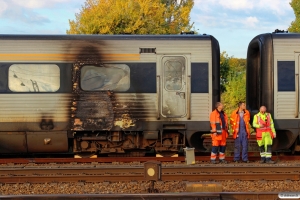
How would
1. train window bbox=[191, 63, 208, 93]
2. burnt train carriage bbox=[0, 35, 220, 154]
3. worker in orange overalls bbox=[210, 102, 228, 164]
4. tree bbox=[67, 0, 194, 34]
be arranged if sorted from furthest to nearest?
1. tree bbox=[67, 0, 194, 34]
2. train window bbox=[191, 63, 208, 93]
3. burnt train carriage bbox=[0, 35, 220, 154]
4. worker in orange overalls bbox=[210, 102, 228, 164]

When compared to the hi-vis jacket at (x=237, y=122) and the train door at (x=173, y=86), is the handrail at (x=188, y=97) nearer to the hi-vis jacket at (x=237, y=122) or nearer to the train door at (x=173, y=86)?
the train door at (x=173, y=86)

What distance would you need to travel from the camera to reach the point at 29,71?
12.6 meters

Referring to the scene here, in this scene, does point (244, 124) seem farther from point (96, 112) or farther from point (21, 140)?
point (21, 140)

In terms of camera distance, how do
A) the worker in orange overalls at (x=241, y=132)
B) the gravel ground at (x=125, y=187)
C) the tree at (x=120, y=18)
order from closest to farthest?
the gravel ground at (x=125, y=187), the worker in orange overalls at (x=241, y=132), the tree at (x=120, y=18)

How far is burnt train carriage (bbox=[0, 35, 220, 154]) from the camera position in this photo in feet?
41.2

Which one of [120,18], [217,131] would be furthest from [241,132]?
[120,18]

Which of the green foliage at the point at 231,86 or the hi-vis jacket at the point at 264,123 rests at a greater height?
the green foliage at the point at 231,86

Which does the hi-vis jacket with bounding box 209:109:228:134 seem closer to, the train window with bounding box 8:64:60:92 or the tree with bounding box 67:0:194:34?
the train window with bounding box 8:64:60:92

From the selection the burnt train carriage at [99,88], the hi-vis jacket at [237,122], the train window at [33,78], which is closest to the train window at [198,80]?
the burnt train carriage at [99,88]

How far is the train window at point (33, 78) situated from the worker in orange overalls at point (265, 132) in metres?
5.08

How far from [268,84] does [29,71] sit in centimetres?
604

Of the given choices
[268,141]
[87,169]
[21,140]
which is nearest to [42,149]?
[21,140]

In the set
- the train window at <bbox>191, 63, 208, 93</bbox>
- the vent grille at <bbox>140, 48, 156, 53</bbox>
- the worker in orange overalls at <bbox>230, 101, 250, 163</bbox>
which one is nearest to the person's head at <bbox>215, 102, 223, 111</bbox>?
the train window at <bbox>191, 63, 208, 93</bbox>

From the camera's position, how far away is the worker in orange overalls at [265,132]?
12180mm
